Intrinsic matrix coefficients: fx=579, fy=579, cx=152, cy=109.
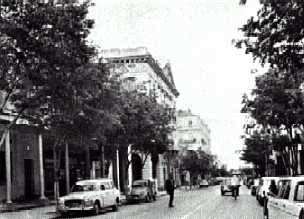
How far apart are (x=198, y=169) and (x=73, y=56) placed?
9003cm

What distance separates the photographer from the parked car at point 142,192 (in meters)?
39.6

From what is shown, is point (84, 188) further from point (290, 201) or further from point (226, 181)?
point (226, 181)

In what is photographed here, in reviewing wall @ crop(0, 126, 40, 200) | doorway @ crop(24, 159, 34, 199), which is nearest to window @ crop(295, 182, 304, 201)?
wall @ crop(0, 126, 40, 200)

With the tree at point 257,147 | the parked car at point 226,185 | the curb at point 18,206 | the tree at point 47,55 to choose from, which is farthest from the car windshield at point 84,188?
the tree at point 257,147

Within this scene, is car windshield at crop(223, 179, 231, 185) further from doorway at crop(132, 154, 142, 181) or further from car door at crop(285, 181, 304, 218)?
car door at crop(285, 181, 304, 218)

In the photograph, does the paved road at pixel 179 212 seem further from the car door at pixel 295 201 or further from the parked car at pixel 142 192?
the car door at pixel 295 201

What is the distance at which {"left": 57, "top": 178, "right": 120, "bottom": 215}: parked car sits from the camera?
86.2 ft

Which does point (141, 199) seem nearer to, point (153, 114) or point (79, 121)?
point (153, 114)

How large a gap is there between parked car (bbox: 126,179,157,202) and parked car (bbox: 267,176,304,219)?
88.0 feet

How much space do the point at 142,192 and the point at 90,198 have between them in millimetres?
13651

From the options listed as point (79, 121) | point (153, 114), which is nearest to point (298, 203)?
point (79, 121)

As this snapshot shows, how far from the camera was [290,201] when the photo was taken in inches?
470

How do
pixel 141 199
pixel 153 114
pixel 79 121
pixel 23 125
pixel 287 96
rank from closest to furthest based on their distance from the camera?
pixel 79 121, pixel 287 96, pixel 23 125, pixel 141 199, pixel 153 114

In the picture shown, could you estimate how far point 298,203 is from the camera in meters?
11.5
